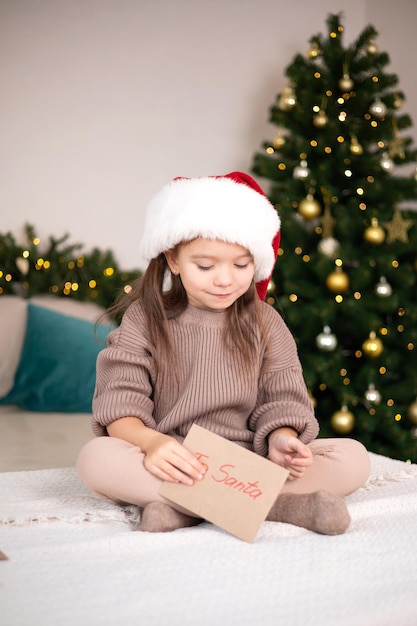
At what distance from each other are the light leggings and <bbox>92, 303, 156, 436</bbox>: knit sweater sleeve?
74 millimetres

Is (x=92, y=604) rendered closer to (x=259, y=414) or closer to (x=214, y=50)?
(x=259, y=414)

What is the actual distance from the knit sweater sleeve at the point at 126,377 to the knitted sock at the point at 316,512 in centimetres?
29

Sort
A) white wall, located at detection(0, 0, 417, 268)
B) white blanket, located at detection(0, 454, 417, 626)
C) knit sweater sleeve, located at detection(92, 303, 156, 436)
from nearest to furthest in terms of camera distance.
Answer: white blanket, located at detection(0, 454, 417, 626), knit sweater sleeve, located at detection(92, 303, 156, 436), white wall, located at detection(0, 0, 417, 268)

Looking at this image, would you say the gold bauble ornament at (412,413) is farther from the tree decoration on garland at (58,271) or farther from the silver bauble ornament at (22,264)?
the silver bauble ornament at (22,264)

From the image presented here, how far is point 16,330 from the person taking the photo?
240cm

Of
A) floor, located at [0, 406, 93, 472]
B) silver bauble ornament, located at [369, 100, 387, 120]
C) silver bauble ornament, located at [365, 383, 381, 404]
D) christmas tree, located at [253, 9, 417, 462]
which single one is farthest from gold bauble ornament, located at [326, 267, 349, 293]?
floor, located at [0, 406, 93, 472]

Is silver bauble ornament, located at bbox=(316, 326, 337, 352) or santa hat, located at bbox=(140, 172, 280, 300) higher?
santa hat, located at bbox=(140, 172, 280, 300)

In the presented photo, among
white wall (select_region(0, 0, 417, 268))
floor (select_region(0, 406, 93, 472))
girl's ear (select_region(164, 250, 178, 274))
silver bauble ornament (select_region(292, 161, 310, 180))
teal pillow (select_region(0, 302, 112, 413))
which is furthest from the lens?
white wall (select_region(0, 0, 417, 268))

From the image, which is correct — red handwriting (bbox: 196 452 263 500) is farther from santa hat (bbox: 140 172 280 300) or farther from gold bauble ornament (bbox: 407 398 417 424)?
gold bauble ornament (bbox: 407 398 417 424)

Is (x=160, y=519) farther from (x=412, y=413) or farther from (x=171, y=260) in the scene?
(x=412, y=413)

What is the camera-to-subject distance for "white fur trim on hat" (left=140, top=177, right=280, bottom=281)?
52.6 inches

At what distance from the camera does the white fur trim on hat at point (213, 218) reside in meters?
1.34

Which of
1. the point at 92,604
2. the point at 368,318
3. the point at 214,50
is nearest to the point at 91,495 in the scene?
the point at 92,604

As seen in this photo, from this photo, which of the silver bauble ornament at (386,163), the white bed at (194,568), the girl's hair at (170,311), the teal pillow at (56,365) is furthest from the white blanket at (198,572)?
the silver bauble ornament at (386,163)
